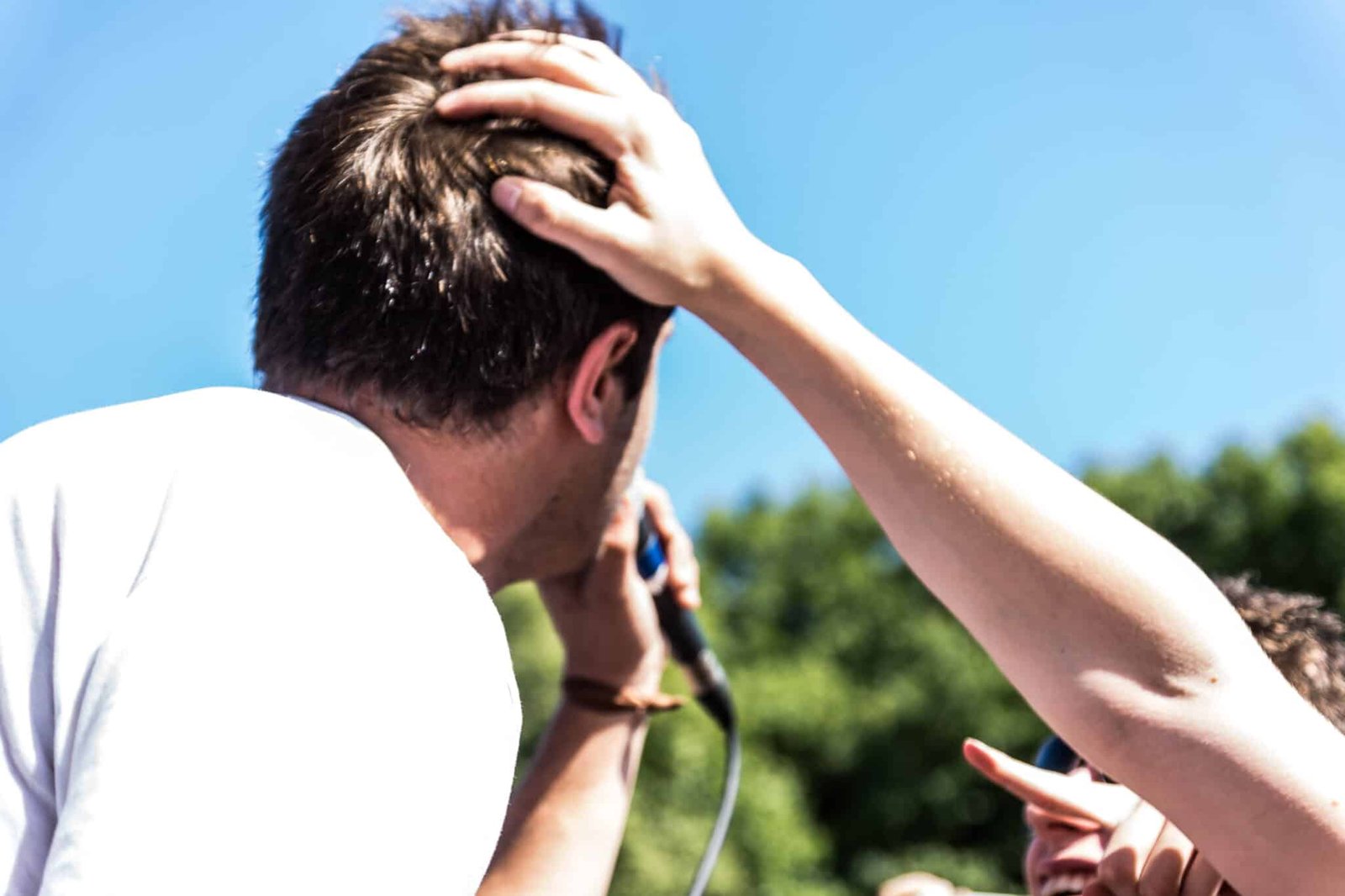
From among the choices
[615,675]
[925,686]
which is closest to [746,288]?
[615,675]

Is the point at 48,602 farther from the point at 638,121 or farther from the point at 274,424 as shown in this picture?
the point at 638,121

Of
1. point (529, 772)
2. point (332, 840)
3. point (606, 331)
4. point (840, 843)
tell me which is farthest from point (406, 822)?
point (840, 843)

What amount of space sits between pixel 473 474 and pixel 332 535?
48 centimetres

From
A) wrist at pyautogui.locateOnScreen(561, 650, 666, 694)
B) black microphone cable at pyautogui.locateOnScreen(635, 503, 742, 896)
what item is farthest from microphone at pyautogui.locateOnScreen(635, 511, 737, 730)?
wrist at pyautogui.locateOnScreen(561, 650, 666, 694)

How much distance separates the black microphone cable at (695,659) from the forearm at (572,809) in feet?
0.52

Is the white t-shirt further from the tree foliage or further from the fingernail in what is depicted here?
the tree foliage

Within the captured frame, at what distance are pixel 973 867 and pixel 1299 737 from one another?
25798mm

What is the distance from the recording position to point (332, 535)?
126cm

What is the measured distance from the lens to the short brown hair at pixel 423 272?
167 centimetres

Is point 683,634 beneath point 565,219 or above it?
beneath

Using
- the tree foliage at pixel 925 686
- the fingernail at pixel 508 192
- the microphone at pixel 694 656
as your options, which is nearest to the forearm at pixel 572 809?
the microphone at pixel 694 656

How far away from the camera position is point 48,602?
1.21 meters

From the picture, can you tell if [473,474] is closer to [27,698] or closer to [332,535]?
[332,535]

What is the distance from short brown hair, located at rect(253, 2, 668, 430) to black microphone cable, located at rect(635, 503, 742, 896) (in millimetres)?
869
